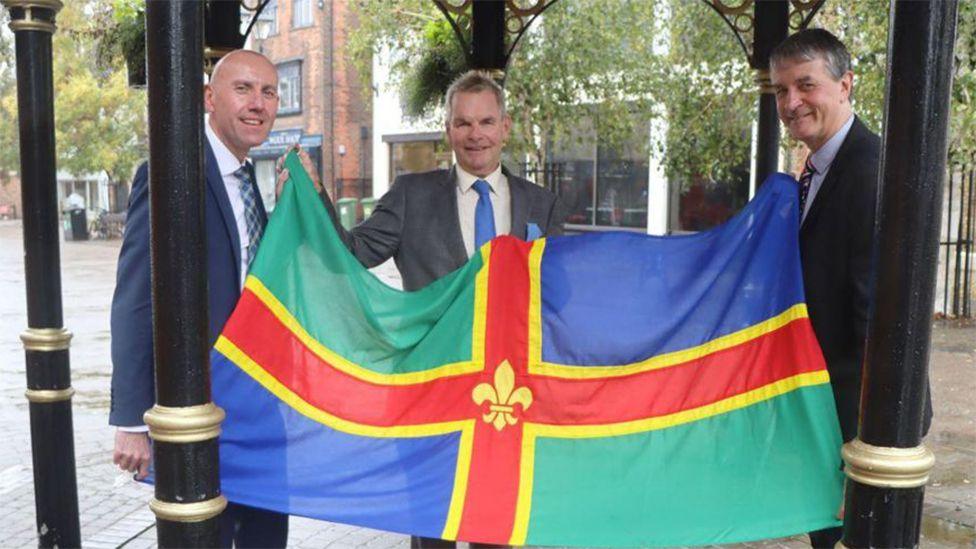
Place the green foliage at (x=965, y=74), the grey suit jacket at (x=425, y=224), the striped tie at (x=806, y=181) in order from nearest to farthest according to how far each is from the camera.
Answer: the striped tie at (x=806, y=181) < the grey suit jacket at (x=425, y=224) < the green foliage at (x=965, y=74)

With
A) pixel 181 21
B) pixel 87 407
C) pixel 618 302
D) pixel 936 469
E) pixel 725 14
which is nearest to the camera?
pixel 181 21

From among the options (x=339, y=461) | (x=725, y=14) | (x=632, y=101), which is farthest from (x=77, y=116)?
(x=339, y=461)

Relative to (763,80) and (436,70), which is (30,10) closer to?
(763,80)

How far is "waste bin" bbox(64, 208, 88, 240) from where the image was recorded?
1223 inches

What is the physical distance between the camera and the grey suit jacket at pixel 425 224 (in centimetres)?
358

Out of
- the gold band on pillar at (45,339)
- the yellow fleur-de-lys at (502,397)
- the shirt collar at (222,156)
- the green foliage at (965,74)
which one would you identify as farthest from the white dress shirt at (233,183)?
the green foliage at (965,74)

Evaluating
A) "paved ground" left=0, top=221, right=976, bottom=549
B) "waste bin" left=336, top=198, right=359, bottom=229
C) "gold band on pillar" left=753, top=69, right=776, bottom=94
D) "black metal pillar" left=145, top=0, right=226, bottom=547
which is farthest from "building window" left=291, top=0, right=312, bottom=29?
"black metal pillar" left=145, top=0, right=226, bottom=547

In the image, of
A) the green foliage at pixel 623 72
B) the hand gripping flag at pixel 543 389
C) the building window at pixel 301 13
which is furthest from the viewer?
the building window at pixel 301 13

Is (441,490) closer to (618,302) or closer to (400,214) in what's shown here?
(618,302)

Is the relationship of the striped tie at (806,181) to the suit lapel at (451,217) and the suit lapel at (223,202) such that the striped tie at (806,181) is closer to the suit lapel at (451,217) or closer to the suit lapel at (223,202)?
the suit lapel at (451,217)

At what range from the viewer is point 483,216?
3.62m

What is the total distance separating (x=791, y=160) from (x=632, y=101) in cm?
319

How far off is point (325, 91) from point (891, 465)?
31.6 m

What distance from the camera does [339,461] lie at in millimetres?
2654
